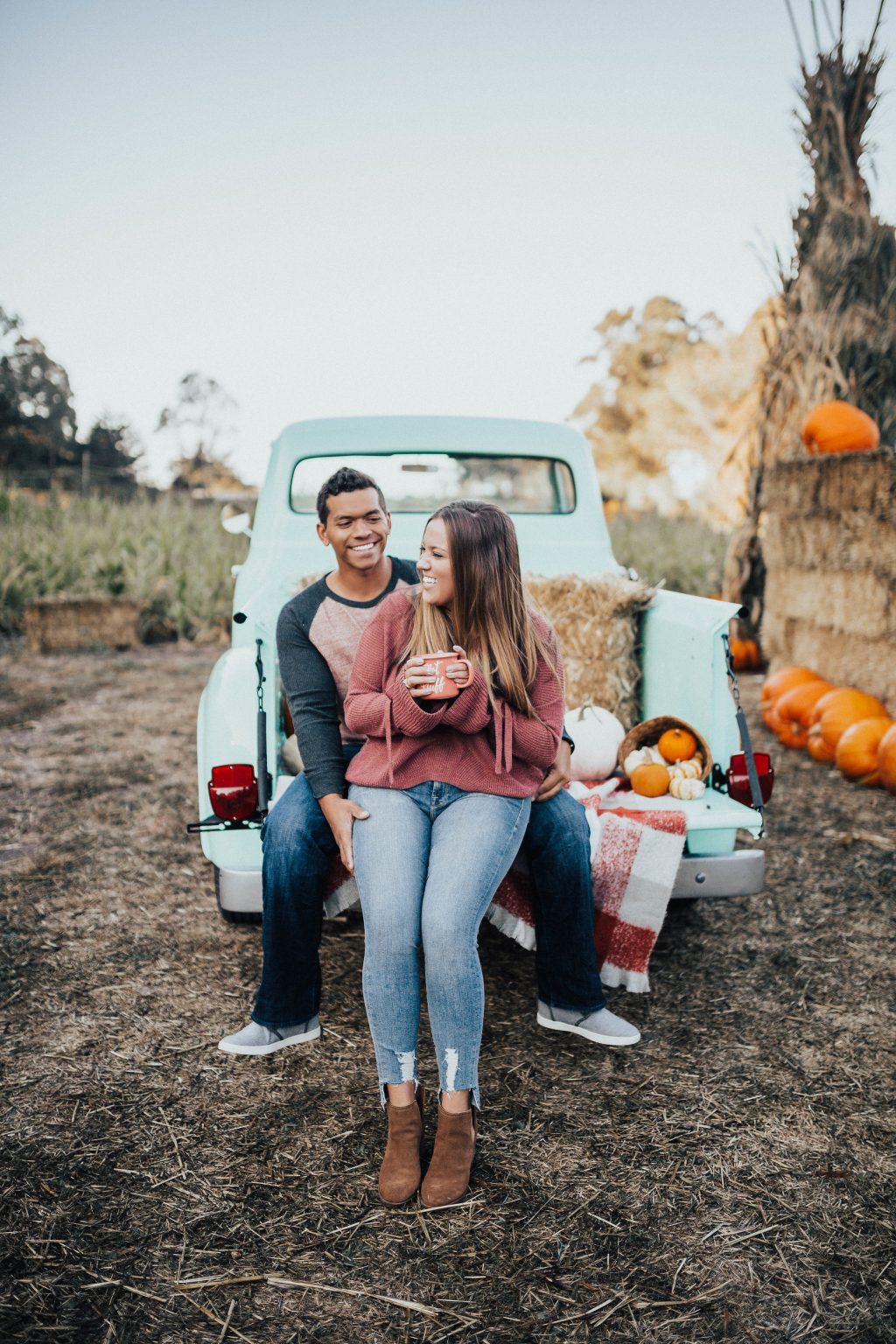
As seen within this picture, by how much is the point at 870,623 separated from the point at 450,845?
13.9ft

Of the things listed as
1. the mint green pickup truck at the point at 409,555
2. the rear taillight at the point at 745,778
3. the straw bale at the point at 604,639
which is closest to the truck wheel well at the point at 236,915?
the mint green pickup truck at the point at 409,555

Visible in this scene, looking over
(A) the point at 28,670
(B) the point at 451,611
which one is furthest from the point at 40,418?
(B) the point at 451,611

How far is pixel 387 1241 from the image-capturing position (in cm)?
191

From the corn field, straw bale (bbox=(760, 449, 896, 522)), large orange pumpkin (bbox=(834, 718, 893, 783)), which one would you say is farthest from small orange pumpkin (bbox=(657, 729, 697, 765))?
the corn field

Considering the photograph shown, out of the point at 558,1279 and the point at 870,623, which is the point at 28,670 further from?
the point at 558,1279

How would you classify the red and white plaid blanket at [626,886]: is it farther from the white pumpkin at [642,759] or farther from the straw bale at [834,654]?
the straw bale at [834,654]

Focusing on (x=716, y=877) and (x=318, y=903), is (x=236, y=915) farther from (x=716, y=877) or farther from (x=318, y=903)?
(x=716, y=877)

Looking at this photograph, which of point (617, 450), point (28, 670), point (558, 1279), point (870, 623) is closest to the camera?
point (558, 1279)

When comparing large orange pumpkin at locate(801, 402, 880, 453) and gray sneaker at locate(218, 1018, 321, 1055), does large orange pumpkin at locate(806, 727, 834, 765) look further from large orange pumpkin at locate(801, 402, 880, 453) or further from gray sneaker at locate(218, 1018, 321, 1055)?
gray sneaker at locate(218, 1018, 321, 1055)

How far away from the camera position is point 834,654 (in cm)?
600

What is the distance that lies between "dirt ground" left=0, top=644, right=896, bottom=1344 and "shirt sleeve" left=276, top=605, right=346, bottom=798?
82 cm

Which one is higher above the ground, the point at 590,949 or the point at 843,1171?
the point at 590,949

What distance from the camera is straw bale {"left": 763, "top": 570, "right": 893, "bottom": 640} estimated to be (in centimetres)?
546

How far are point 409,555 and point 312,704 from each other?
1404mm
